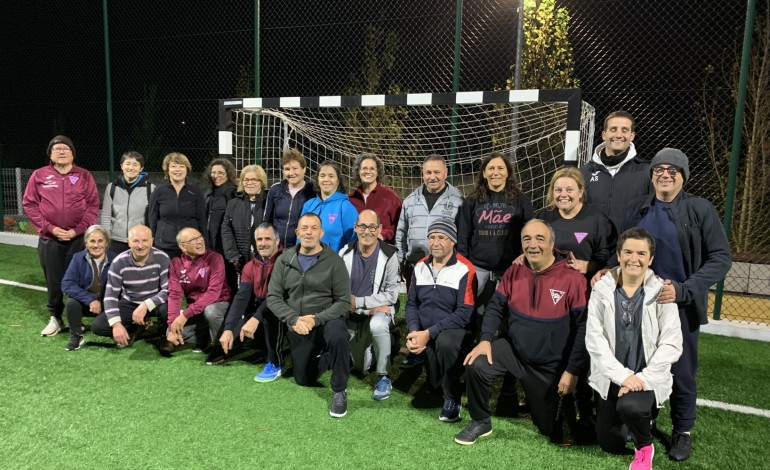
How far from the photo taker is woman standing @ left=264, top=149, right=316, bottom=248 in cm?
462

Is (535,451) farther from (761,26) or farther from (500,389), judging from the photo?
(761,26)

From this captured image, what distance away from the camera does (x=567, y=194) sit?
337 cm

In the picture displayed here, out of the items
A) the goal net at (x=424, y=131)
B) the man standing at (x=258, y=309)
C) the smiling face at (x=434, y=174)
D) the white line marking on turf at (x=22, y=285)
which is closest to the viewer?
the man standing at (x=258, y=309)

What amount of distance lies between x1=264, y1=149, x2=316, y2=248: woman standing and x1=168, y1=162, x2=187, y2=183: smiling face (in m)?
0.85

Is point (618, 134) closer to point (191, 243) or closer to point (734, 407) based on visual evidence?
point (734, 407)

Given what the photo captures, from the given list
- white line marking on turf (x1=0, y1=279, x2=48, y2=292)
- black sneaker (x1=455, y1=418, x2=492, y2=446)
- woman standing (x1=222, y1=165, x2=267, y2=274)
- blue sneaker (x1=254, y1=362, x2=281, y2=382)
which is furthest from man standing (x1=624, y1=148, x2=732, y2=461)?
white line marking on turf (x1=0, y1=279, x2=48, y2=292)

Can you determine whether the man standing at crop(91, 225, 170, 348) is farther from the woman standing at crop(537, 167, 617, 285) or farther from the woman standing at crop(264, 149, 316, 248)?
the woman standing at crop(537, 167, 617, 285)

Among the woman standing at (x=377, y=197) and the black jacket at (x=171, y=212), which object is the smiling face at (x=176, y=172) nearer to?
the black jacket at (x=171, y=212)

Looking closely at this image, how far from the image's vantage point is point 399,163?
7.07 metres

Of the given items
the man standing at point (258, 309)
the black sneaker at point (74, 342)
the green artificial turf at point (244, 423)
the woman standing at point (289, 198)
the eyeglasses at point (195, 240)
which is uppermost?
the woman standing at point (289, 198)

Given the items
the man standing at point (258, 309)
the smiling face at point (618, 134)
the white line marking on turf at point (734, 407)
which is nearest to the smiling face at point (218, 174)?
the man standing at point (258, 309)

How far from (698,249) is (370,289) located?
84.6 inches

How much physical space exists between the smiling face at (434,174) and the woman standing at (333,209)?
675mm

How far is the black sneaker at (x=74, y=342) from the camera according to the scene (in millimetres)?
4516
